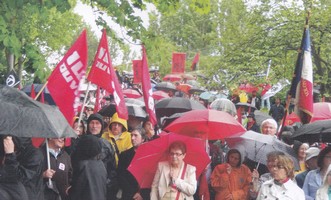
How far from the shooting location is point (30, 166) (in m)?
5.70

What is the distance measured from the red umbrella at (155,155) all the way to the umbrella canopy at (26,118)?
1872 millimetres

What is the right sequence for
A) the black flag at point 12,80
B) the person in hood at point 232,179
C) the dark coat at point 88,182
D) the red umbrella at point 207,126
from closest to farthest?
the dark coat at point 88,182 < the person in hood at point 232,179 < the red umbrella at point 207,126 < the black flag at point 12,80

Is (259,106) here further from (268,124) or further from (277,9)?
(268,124)

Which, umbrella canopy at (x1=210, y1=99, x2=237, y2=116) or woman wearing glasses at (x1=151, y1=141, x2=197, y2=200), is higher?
umbrella canopy at (x1=210, y1=99, x2=237, y2=116)

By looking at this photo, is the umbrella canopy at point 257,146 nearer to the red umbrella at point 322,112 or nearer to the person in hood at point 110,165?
the person in hood at point 110,165

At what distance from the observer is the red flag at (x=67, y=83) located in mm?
7250

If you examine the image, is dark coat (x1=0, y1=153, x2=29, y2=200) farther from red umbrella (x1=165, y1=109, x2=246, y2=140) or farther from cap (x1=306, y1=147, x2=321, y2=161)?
cap (x1=306, y1=147, x2=321, y2=161)

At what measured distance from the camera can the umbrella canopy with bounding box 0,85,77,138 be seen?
475 centimetres

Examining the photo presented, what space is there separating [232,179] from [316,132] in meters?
1.14

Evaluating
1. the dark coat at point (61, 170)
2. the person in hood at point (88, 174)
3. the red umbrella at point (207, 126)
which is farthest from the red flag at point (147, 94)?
the dark coat at point (61, 170)

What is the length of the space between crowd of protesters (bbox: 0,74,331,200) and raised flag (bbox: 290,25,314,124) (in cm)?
43

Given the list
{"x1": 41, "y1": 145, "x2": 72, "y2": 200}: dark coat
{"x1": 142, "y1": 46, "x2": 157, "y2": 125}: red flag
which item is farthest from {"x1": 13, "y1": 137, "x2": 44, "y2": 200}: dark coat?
{"x1": 142, "y1": 46, "x2": 157, "y2": 125}: red flag

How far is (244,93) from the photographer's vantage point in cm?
1722

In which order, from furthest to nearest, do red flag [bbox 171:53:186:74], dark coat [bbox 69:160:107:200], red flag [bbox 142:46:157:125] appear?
red flag [bbox 171:53:186:74], red flag [bbox 142:46:157:125], dark coat [bbox 69:160:107:200]
